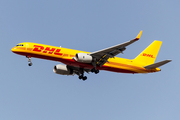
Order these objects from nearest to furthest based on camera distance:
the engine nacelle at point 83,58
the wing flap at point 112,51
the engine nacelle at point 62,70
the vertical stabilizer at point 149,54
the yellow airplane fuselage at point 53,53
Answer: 1. the wing flap at point 112,51
2. the engine nacelle at point 83,58
3. the yellow airplane fuselage at point 53,53
4. the engine nacelle at point 62,70
5. the vertical stabilizer at point 149,54

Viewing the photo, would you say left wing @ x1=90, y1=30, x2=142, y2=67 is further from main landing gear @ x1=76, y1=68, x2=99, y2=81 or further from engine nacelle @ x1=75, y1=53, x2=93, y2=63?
main landing gear @ x1=76, y1=68, x2=99, y2=81

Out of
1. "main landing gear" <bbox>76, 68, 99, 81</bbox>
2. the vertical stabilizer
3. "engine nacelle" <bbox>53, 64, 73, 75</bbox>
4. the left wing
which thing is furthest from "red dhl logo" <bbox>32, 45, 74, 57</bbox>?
the vertical stabilizer

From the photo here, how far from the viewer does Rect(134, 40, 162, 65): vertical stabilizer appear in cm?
5328

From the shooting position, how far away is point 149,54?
5478 cm

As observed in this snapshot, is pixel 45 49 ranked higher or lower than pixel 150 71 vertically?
higher

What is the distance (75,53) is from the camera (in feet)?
155

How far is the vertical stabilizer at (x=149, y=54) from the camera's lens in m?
53.3

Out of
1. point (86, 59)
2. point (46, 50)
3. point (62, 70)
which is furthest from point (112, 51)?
point (62, 70)

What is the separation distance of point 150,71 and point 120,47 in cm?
1046

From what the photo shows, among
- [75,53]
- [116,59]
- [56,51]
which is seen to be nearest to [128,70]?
[116,59]

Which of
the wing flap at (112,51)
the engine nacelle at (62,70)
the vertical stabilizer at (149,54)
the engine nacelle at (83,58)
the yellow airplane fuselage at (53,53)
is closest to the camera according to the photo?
the wing flap at (112,51)

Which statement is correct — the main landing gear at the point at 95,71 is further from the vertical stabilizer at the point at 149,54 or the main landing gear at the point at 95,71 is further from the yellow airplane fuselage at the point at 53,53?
the vertical stabilizer at the point at 149,54

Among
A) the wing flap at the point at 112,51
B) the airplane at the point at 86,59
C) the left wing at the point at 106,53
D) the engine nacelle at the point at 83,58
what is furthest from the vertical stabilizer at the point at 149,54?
the engine nacelle at the point at 83,58

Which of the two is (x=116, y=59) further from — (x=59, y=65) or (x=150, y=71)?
(x=59, y=65)
